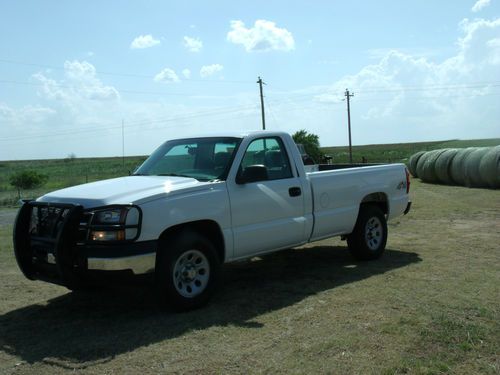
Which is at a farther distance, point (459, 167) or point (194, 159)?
point (459, 167)

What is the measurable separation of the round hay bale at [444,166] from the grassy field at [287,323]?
53.7 feet

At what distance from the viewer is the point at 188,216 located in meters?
5.66

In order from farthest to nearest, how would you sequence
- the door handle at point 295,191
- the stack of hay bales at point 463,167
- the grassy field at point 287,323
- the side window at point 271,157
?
the stack of hay bales at point 463,167
the door handle at point 295,191
the side window at point 271,157
the grassy field at point 287,323

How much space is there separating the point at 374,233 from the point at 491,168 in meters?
13.5

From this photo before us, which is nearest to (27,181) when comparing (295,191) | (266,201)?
(295,191)

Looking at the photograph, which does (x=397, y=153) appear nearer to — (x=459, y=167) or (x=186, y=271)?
(x=459, y=167)

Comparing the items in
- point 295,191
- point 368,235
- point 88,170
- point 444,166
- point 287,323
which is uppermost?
point 295,191

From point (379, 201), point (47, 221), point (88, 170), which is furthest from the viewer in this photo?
point (88, 170)


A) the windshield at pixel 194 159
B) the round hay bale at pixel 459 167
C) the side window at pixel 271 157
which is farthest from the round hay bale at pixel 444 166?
the windshield at pixel 194 159

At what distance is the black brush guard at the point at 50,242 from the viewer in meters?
5.23

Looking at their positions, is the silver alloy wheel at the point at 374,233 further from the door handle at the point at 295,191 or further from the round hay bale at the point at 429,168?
the round hay bale at the point at 429,168

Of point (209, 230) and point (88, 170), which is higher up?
point (88, 170)

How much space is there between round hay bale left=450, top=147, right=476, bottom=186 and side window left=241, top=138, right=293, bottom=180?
1716cm

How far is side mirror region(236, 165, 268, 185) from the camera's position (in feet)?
20.2
